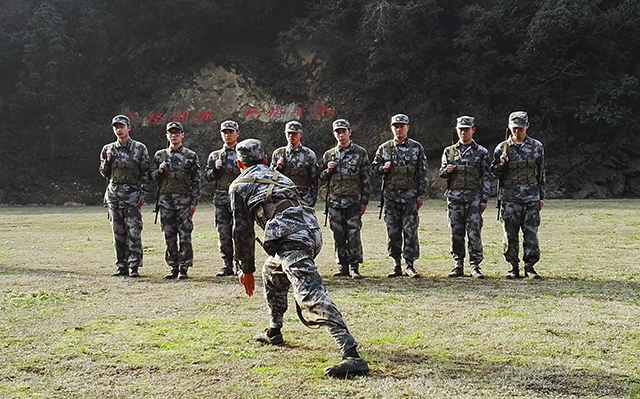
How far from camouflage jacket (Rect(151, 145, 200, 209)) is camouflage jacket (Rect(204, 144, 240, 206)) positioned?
0.68 ft

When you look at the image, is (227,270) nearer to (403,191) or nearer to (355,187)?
(355,187)

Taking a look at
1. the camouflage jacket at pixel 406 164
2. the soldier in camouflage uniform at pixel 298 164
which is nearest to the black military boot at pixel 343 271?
the soldier in camouflage uniform at pixel 298 164

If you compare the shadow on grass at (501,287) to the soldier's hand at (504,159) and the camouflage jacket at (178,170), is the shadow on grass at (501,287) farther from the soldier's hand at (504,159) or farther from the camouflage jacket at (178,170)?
the camouflage jacket at (178,170)

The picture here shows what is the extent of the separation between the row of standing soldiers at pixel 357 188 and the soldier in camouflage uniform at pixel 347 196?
1cm

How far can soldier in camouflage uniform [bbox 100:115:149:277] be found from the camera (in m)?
9.92

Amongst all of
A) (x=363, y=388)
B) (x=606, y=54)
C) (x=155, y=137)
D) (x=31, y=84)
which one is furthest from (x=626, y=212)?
(x=31, y=84)

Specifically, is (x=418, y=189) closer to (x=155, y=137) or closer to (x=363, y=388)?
(x=363, y=388)

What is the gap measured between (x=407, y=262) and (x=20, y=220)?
14.5 m

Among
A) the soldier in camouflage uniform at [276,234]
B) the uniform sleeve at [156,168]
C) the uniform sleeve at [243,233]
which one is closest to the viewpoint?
the soldier in camouflage uniform at [276,234]

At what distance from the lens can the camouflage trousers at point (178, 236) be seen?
388 inches

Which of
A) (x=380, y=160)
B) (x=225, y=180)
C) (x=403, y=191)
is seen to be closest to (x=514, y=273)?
(x=403, y=191)

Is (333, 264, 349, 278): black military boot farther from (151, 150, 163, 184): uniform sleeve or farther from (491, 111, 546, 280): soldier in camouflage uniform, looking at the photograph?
(151, 150, 163, 184): uniform sleeve

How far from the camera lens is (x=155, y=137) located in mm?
30953

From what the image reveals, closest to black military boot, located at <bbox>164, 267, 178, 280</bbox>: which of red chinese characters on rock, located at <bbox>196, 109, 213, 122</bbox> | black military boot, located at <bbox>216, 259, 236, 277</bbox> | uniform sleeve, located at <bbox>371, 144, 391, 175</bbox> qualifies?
black military boot, located at <bbox>216, 259, 236, 277</bbox>
